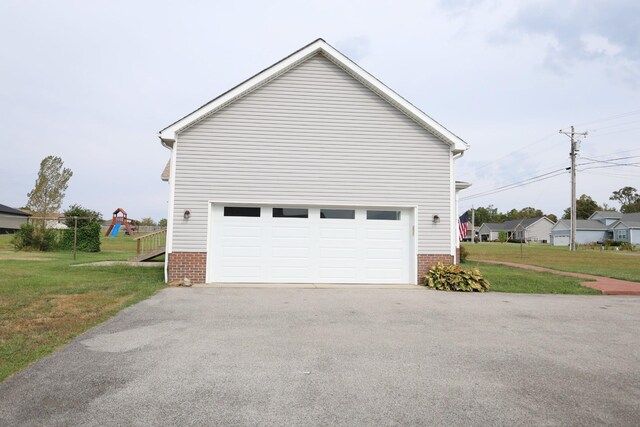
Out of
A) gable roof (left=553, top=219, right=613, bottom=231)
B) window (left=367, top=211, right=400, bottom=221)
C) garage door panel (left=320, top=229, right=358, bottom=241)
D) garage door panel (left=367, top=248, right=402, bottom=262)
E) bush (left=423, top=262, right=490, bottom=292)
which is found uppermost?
gable roof (left=553, top=219, right=613, bottom=231)

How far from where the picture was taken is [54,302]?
7852 millimetres

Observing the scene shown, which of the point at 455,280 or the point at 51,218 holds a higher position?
Result: the point at 51,218

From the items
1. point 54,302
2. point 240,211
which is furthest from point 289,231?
point 54,302

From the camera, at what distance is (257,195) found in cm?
1140

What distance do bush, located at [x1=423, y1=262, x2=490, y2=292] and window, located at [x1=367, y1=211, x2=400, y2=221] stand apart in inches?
75.1

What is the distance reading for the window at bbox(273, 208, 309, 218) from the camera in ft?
38.0

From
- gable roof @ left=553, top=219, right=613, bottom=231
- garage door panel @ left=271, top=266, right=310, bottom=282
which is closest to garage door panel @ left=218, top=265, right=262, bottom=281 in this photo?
garage door panel @ left=271, top=266, right=310, bottom=282

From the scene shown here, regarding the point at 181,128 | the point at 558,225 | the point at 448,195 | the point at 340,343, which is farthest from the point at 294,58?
the point at 558,225

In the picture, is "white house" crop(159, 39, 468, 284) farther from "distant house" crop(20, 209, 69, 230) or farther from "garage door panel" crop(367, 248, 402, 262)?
"distant house" crop(20, 209, 69, 230)

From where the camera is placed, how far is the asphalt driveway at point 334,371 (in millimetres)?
3297

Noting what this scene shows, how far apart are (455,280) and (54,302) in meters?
9.82

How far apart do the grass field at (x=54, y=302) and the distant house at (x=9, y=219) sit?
52853mm

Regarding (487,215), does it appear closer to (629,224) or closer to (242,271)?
(629,224)

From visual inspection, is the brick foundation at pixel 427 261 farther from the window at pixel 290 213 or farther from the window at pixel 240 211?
the window at pixel 240 211
